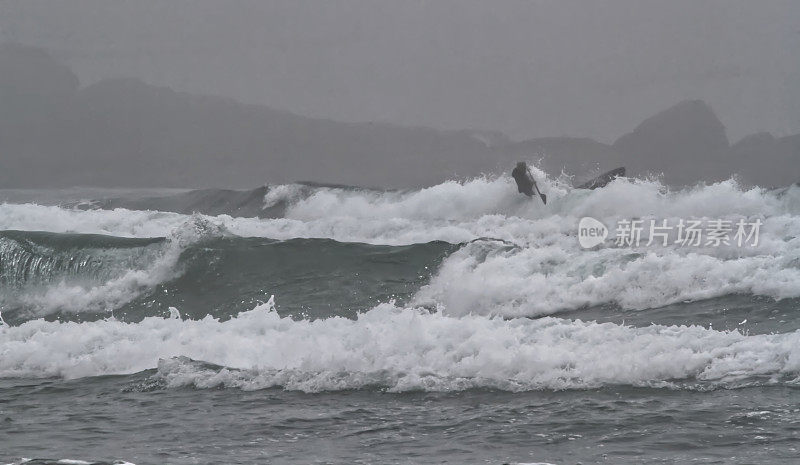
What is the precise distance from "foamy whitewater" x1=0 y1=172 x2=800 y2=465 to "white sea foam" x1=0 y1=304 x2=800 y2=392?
0.02m

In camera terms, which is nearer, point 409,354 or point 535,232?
point 409,354

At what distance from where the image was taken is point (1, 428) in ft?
19.5

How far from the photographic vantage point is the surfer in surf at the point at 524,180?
16734mm

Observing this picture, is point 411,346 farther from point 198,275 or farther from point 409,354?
point 198,275

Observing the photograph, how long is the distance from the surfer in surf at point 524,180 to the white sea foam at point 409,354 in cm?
896

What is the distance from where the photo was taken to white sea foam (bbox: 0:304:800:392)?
6281mm

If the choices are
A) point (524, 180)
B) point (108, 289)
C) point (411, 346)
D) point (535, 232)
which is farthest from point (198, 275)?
point (524, 180)

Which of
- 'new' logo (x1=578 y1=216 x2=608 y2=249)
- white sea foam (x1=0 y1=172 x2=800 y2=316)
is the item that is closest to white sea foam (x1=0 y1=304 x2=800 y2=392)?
white sea foam (x1=0 y1=172 x2=800 y2=316)

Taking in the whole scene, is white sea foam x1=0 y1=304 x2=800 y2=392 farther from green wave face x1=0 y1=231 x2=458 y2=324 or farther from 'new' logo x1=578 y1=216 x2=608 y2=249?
'new' logo x1=578 y1=216 x2=608 y2=249

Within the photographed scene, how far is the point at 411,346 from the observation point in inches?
283

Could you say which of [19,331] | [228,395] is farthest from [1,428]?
[19,331]

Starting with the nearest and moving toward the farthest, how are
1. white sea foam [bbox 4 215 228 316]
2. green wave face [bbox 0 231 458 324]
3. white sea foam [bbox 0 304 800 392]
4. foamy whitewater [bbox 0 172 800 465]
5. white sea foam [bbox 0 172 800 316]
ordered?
foamy whitewater [bbox 0 172 800 465], white sea foam [bbox 0 304 800 392], white sea foam [bbox 0 172 800 316], green wave face [bbox 0 231 458 324], white sea foam [bbox 4 215 228 316]

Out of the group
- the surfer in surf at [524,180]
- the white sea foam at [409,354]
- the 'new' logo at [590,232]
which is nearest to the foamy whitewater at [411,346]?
the white sea foam at [409,354]

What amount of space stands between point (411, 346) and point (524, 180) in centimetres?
1028
